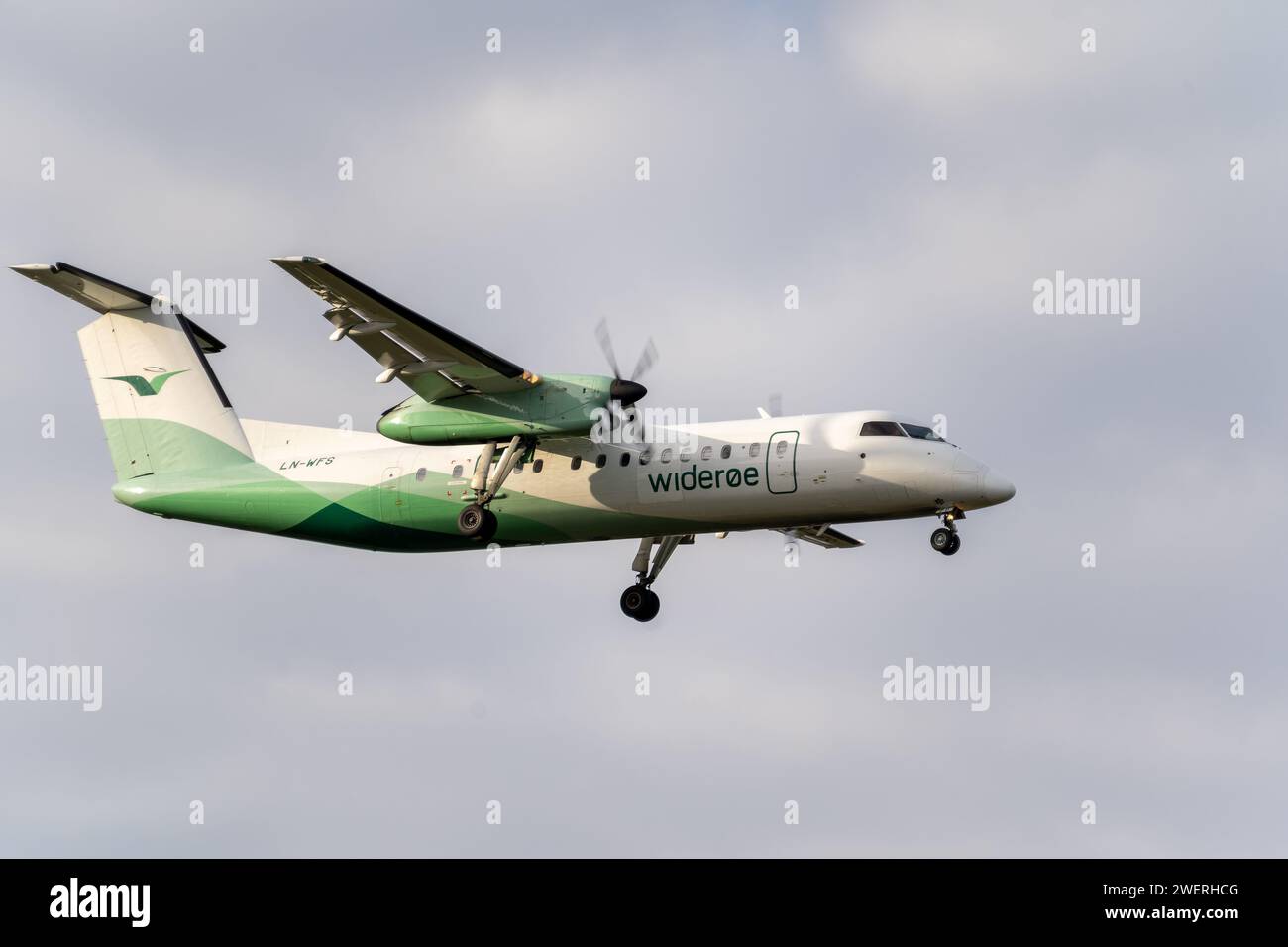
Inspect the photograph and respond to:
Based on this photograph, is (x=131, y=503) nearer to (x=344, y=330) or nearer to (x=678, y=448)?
(x=344, y=330)

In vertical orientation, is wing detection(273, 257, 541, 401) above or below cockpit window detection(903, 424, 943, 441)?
above

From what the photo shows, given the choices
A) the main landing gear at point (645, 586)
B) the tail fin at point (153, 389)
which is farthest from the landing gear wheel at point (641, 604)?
the tail fin at point (153, 389)

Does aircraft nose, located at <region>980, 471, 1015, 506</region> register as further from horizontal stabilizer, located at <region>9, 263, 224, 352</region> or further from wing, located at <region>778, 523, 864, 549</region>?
horizontal stabilizer, located at <region>9, 263, 224, 352</region>

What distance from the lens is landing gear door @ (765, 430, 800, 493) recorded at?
2198 cm

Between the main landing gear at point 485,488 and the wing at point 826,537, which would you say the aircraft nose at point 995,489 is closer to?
the wing at point 826,537

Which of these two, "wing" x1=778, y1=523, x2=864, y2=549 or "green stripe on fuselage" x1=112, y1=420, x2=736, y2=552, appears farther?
"wing" x1=778, y1=523, x2=864, y2=549

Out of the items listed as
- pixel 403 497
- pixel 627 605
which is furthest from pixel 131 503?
pixel 627 605


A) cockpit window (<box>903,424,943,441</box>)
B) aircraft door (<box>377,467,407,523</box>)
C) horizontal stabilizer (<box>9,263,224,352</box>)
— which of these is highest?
horizontal stabilizer (<box>9,263,224,352</box>)

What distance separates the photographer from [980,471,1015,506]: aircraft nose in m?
21.4

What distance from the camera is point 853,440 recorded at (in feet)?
71.8

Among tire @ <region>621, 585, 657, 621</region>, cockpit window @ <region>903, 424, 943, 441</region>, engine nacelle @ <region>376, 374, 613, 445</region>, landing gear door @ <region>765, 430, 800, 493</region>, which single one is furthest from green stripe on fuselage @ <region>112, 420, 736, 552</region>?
cockpit window @ <region>903, 424, 943, 441</region>

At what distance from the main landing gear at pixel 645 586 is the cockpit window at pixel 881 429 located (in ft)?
13.7

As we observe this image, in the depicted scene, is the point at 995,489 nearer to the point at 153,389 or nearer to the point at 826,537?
the point at 826,537

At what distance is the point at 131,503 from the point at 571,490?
6.75m
